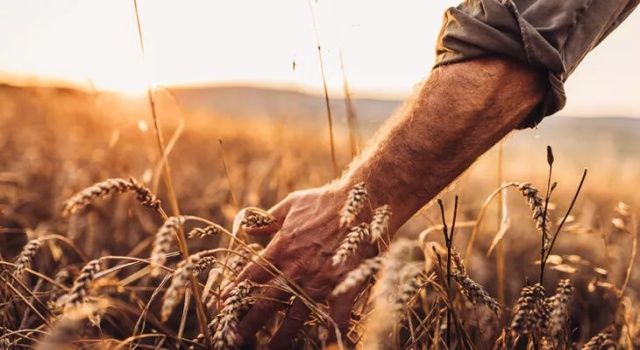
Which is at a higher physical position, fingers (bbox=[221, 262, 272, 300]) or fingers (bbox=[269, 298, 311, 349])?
fingers (bbox=[221, 262, 272, 300])

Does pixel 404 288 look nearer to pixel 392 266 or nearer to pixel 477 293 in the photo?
pixel 392 266

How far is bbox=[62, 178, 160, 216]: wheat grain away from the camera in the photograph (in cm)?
88

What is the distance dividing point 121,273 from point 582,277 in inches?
82.7

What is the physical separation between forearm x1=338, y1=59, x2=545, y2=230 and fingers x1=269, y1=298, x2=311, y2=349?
0.27 meters

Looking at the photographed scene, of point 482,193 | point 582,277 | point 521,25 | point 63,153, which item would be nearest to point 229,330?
point 521,25

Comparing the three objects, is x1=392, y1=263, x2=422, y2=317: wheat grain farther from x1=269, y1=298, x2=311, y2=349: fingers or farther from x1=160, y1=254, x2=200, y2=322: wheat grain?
x1=269, y1=298, x2=311, y2=349: fingers

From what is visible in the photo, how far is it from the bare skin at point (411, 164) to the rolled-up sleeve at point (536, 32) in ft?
0.11

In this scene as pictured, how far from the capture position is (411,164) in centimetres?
136

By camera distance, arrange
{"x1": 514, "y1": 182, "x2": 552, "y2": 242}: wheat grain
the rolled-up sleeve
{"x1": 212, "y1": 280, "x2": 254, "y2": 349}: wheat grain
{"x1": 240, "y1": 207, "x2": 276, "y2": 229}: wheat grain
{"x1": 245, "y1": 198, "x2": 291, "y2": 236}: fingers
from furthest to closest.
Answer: {"x1": 245, "y1": 198, "x2": 291, "y2": 236}: fingers
{"x1": 240, "y1": 207, "x2": 276, "y2": 229}: wheat grain
the rolled-up sleeve
{"x1": 514, "y1": 182, "x2": 552, "y2": 242}: wheat grain
{"x1": 212, "y1": 280, "x2": 254, "y2": 349}: wheat grain

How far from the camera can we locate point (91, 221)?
8.53 feet

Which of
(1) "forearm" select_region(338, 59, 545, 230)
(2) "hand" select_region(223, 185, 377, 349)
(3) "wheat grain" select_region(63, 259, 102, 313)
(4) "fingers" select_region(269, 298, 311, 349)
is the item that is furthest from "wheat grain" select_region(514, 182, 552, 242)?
(3) "wheat grain" select_region(63, 259, 102, 313)

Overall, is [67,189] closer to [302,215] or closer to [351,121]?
[351,121]

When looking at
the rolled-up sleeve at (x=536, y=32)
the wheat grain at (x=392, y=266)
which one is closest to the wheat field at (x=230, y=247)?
the wheat grain at (x=392, y=266)

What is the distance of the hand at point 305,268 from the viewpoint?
1349mm
